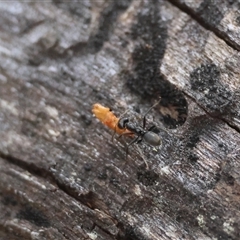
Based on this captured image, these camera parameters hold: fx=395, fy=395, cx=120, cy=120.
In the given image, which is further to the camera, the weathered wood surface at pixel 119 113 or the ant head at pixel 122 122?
the ant head at pixel 122 122

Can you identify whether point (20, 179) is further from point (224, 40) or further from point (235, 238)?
point (224, 40)

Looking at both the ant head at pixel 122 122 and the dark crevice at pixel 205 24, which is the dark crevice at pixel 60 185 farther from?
the dark crevice at pixel 205 24

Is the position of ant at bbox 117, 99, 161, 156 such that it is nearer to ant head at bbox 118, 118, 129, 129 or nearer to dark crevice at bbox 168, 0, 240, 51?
ant head at bbox 118, 118, 129, 129

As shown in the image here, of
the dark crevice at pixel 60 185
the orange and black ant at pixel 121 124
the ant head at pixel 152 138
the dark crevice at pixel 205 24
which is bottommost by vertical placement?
the dark crevice at pixel 60 185

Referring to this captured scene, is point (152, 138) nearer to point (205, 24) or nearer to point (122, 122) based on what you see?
point (122, 122)

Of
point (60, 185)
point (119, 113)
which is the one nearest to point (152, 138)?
point (119, 113)

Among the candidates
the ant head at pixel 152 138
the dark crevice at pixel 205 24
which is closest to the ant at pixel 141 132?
the ant head at pixel 152 138

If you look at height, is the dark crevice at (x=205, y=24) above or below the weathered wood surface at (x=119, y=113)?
above
